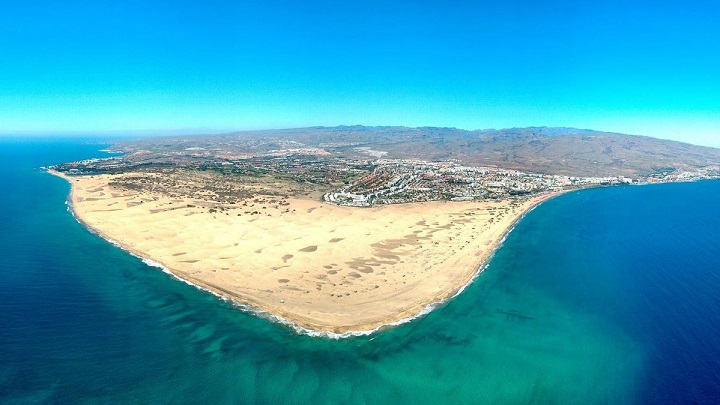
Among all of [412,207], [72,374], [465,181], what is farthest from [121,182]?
[465,181]

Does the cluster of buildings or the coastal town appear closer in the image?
the cluster of buildings

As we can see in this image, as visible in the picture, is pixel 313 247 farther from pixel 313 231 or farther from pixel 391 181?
pixel 391 181

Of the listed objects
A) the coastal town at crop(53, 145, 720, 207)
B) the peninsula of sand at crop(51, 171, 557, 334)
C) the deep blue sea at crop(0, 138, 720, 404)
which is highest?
the coastal town at crop(53, 145, 720, 207)

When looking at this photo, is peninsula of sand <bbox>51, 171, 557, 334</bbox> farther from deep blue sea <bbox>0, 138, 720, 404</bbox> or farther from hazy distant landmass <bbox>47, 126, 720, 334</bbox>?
deep blue sea <bbox>0, 138, 720, 404</bbox>

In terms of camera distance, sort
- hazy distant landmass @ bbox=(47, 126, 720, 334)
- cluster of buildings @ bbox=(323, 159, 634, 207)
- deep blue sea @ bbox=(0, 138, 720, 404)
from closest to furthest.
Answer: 1. deep blue sea @ bbox=(0, 138, 720, 404)
2. hazy distant landmass @ bbox=(47, 126, 720, 334)
3. cluster of buildings @ bbox=(323, 159, 634, 207)

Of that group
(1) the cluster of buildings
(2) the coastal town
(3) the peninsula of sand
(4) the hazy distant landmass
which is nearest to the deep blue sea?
(3) the peninsula of sand

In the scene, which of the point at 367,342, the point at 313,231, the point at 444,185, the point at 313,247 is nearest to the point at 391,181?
the point at 444,185

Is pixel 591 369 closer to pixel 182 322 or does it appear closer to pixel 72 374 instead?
pixel 182 322
